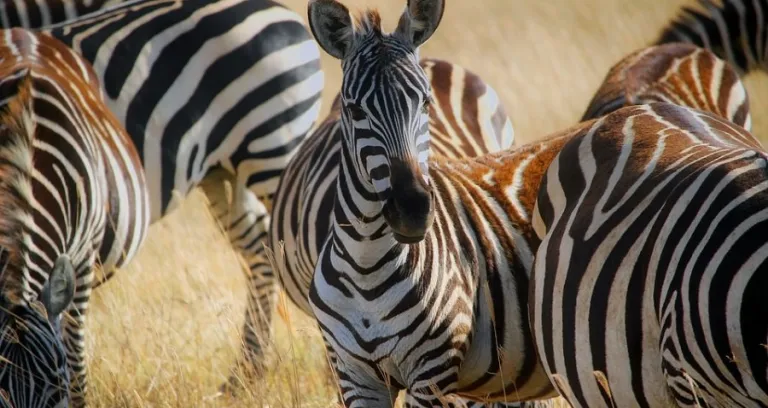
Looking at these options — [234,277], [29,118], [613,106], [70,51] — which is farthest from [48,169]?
[234,277]

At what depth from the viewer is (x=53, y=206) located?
5879mm

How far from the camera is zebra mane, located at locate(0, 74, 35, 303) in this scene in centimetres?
502

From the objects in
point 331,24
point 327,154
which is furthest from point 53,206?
point 331,24

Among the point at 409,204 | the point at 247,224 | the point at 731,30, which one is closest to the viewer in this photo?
the point at 409,204

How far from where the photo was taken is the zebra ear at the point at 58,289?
5016 millimetres

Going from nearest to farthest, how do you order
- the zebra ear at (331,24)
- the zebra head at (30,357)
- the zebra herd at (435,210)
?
the zebra herd at (435,210)
the zebra ear at (331,24)
the zebra head at (30,357)

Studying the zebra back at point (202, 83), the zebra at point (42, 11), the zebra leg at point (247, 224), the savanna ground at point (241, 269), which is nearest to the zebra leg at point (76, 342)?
the savanna ground at point (241, 269)

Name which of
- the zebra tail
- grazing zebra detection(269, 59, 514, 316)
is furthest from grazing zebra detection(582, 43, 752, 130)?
the zebra tail

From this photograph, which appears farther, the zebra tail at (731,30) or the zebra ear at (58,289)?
the zebra tail at (731,30)

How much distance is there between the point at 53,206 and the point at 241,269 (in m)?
3.08

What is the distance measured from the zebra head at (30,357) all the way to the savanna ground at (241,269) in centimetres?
85

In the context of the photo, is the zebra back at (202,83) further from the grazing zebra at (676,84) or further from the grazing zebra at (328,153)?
the grazing zebra at (676,84)

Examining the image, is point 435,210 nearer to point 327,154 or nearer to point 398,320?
point 398,320

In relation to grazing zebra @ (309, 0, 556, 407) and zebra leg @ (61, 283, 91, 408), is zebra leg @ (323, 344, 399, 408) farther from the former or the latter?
zebra leg @ (61, 283, 91, 408)
